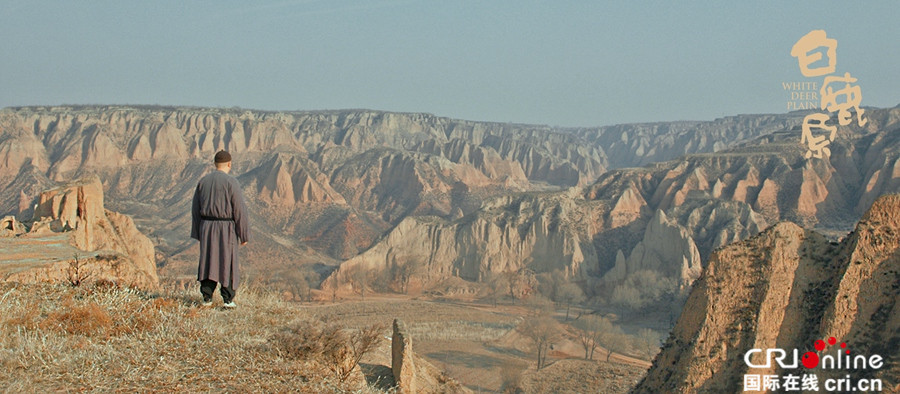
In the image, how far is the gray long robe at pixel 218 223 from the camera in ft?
25.9

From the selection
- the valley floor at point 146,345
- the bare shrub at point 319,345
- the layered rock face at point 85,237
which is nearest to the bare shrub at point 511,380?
the layered rock face at point 85,237

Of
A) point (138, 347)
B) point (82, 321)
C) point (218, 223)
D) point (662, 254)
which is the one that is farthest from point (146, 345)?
point (662, 254)

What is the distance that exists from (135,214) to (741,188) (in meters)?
63.0

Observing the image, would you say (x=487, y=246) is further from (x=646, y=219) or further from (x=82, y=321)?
(x=82, y=321)

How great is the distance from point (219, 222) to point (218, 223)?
0.02 metres

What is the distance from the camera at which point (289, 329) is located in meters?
7.85

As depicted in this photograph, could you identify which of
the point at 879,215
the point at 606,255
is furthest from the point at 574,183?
the point at 879,215

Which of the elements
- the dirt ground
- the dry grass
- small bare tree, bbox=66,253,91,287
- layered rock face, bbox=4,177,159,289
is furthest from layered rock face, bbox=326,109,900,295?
the dry grass

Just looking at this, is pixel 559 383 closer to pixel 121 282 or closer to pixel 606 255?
pixel 121 282

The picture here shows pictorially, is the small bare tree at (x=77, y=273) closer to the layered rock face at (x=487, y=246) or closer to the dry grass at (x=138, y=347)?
the dry grass at (x=138, y=347)

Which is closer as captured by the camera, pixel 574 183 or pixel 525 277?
pixel 525 277

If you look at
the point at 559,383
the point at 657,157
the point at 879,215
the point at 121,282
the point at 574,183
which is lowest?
the point at 559,383

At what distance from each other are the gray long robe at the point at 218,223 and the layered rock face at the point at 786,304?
33.3ft

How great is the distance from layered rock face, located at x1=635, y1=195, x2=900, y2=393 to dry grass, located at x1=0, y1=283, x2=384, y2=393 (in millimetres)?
9575
